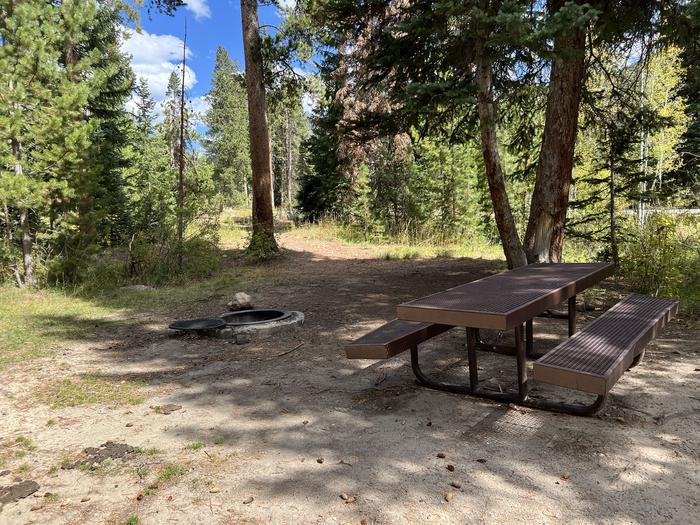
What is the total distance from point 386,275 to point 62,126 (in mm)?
6679

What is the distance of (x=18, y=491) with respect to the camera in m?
2.65

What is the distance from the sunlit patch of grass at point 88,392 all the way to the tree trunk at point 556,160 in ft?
18.0

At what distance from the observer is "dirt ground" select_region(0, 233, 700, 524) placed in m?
2.37

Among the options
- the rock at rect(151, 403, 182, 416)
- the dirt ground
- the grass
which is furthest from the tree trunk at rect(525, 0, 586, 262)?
the grass

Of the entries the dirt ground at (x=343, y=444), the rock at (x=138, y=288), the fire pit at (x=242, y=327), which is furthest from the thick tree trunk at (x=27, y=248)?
the fire pit at (x=242, y=327)

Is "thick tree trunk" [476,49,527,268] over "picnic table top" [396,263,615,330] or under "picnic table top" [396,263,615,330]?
over

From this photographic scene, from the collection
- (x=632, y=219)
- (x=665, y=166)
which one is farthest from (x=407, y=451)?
(x=665, y=166)

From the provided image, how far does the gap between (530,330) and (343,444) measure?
235cm

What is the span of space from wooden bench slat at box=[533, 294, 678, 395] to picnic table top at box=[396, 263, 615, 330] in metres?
0.30

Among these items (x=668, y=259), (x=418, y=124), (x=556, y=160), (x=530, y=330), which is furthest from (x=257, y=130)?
(x=530, y=330)

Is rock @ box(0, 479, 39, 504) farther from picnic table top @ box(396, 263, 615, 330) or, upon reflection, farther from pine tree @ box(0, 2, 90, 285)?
pine tree @ box(0, 2, 90, 285)

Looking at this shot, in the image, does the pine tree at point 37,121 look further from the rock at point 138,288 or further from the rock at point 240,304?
the rock at point 240,304

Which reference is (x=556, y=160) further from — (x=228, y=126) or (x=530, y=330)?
(x=228, y=126)

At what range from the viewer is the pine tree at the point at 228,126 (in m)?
47.0
